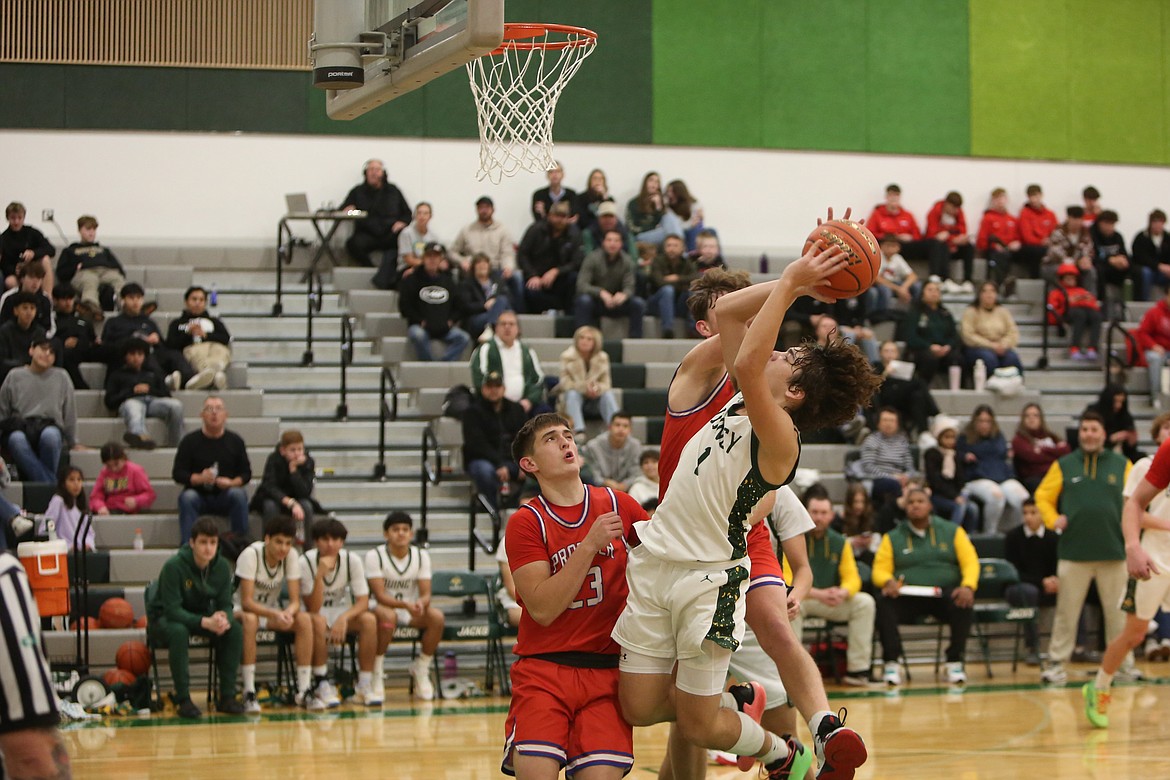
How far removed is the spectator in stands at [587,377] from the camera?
12633 millimetres

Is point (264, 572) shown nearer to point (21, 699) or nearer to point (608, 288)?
point (608, 288)

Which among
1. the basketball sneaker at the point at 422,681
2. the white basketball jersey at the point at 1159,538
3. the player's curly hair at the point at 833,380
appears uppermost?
the player's curly hair at the point at 833,380

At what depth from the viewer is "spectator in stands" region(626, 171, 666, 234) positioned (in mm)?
15445

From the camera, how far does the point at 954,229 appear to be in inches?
650

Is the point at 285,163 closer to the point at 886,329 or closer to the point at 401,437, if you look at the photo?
the point at 401,437

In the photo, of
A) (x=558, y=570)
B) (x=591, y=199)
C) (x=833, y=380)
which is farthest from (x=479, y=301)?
(x=833, y=380)

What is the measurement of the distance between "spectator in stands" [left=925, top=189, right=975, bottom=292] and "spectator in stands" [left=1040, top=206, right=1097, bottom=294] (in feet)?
2.86

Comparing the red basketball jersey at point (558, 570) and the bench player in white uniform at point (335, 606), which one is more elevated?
the red basketball jersey at point (558, 570)

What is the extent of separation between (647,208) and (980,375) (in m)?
3.97

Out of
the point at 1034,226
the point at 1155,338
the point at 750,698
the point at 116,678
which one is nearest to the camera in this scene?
the point at 750,698

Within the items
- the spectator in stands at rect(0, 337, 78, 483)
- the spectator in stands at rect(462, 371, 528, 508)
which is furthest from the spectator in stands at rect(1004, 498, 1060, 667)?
the spectator in stands at rect(0, 337, 78, 483)

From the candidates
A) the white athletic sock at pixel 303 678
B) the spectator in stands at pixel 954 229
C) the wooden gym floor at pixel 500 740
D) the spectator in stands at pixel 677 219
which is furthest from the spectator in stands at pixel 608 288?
the white athletic sock at pixel 303 678

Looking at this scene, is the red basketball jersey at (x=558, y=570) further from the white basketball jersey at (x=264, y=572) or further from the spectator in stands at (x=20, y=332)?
the spectator in stands at (x=20, y=332)

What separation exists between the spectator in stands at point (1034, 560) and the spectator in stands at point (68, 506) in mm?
7499
